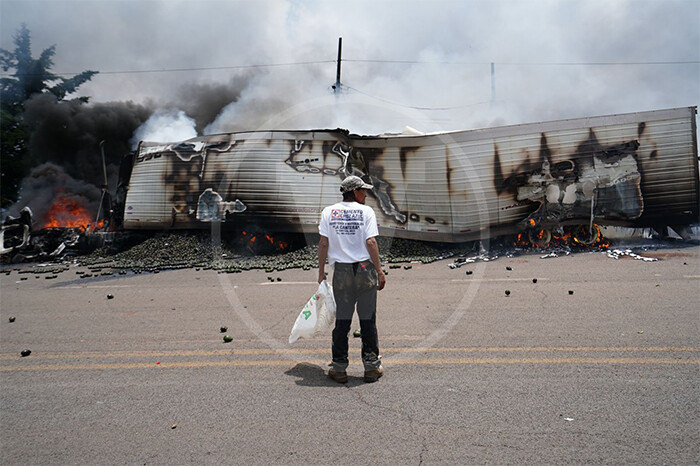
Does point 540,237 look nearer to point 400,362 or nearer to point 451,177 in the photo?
point 451,177

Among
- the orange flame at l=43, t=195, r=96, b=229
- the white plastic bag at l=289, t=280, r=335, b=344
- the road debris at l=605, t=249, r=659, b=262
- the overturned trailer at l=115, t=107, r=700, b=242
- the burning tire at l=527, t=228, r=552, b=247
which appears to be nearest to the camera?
the white plastic bag at l=289, t=280, r=335, b=344

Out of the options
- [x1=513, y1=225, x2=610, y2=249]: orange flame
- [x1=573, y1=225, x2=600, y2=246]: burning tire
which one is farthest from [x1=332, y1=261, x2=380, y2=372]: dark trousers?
[x1=573, y1=225, x2=600, y2=246]: burning tire

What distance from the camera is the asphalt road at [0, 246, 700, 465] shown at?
10.3 feet

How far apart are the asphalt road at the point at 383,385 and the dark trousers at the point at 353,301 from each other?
0.31m

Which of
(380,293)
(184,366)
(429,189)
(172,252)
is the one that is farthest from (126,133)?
(184,366)

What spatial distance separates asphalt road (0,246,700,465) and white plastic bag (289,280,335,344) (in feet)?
1.34

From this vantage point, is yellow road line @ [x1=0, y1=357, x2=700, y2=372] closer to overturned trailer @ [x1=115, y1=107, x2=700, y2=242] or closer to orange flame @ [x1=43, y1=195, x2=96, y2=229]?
overturned trailer @ [x1=115, y1=107, x2=700, y2=242]

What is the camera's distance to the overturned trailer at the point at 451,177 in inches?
520

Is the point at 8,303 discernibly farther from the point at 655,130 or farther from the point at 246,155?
the point at 655,130

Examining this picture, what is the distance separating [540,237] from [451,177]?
120 inches

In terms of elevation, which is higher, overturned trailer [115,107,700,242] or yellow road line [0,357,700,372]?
overturned trailer [115,107,700,242]

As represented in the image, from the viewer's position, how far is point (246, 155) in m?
15.5

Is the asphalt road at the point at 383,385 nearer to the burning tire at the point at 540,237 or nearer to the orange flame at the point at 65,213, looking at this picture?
the burning tire at the point at 540,237

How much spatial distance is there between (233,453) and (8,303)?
8423 mm
